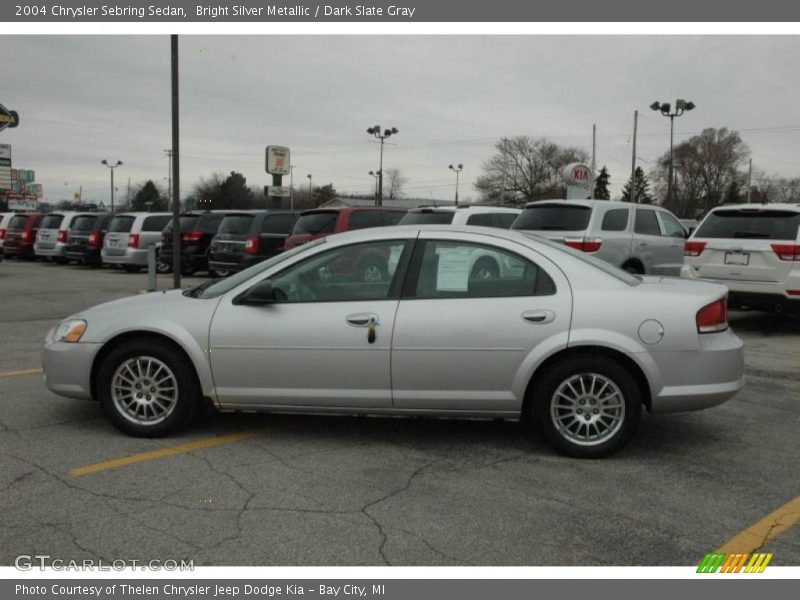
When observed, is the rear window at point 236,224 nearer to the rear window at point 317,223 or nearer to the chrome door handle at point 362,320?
the rear window at point 317,223

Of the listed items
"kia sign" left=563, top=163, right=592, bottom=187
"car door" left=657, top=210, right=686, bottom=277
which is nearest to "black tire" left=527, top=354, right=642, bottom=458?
"car door" left=657, top=210, right=686, bottom=277

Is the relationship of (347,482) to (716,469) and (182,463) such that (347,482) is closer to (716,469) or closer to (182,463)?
(182,463)


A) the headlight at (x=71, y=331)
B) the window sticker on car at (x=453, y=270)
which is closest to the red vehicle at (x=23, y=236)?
the headlight at (x=71, y=331)

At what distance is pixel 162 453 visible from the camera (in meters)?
4.97

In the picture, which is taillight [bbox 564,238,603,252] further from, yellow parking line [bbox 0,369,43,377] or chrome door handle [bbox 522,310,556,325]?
yellow parking line [bbox 0,369,43,377]

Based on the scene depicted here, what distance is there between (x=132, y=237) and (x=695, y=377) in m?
19.7

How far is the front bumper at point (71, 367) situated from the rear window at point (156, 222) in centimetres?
1752

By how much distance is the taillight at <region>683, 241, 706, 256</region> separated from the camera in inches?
423

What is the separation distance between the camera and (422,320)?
4.96 metres

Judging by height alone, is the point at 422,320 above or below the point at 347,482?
above

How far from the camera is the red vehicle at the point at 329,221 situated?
1418 cm

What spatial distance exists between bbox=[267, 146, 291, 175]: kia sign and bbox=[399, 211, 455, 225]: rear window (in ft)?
70.8

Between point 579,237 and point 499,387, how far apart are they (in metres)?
6.97

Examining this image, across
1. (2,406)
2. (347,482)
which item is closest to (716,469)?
Result: (347,482)
